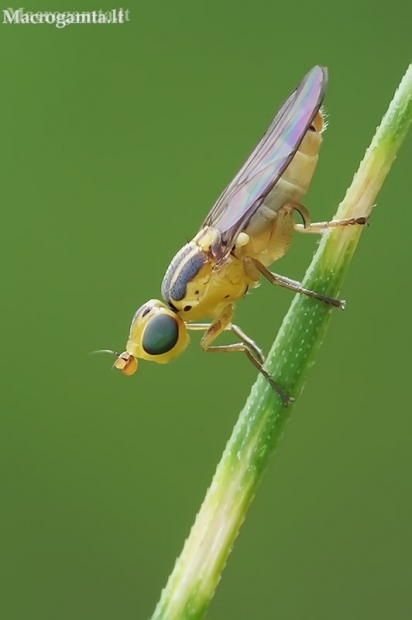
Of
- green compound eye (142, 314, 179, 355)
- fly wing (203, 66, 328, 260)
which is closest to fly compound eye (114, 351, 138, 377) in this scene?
green compound eye (142, 314, 179, 355)

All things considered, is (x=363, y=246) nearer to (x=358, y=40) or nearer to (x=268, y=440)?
(x=358, y=40)

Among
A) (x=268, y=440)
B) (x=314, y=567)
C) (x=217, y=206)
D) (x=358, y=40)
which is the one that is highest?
(x=358, y=40)

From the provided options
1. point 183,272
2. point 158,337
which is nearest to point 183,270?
point 183,272

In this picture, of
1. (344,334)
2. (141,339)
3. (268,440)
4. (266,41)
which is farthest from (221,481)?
(266,41)

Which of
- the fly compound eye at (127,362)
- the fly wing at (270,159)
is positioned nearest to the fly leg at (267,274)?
the fly wing at (270,159)

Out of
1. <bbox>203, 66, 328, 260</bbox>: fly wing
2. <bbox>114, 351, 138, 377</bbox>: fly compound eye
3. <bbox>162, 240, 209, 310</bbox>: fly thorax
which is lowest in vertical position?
<bbox>114, 351, 138, 377</bbox>: fly compound eye

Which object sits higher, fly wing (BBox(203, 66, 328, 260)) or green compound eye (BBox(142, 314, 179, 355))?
fly wing (BBox(203, 66, 328, 260))

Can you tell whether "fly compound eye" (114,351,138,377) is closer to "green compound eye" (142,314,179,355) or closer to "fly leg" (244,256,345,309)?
"green compound eye" (142,314,179,355)
